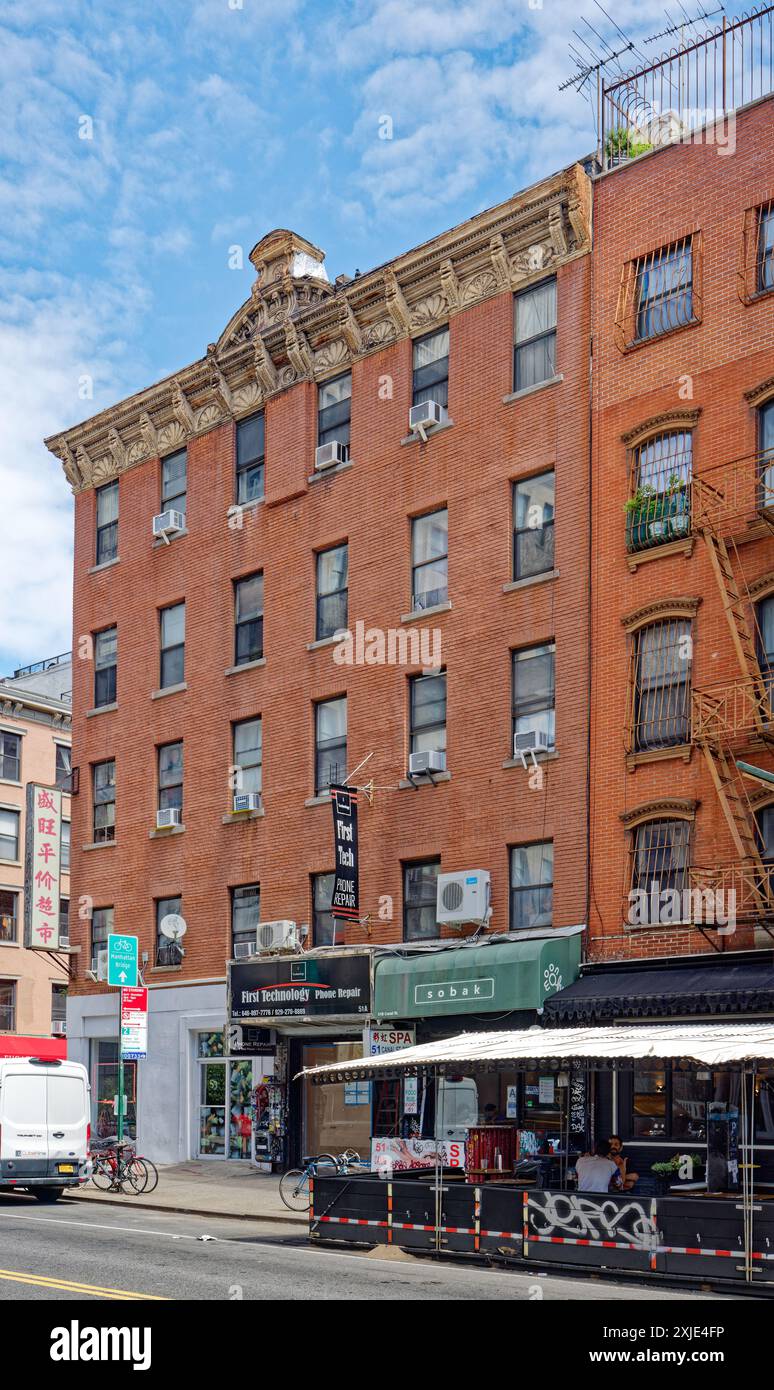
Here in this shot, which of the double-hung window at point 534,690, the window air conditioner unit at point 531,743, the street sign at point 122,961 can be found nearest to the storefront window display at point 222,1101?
the street sign at point 122,961

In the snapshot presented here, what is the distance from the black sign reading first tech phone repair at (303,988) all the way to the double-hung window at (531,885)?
3.32 meters

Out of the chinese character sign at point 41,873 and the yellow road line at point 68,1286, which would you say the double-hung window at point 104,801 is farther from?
the yellow road line at point 68,1286

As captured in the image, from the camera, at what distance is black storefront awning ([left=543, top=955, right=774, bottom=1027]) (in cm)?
2383

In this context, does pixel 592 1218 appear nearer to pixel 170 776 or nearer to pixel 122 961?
pixel 122 961

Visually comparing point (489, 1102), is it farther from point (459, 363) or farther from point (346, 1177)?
point (459, 363)

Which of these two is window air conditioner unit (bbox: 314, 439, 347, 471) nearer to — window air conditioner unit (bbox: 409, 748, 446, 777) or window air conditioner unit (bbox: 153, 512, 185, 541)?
window air conditioner unit (bbox: 153, 512, 185, 541)

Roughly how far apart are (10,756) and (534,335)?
35.5m

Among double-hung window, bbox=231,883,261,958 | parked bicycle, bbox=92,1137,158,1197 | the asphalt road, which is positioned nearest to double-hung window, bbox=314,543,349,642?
double-hung window, bbox=231,883,261,958

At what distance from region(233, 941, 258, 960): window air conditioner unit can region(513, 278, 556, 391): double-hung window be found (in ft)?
43.7

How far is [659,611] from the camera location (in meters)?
27.4

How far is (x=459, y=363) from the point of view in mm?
32312

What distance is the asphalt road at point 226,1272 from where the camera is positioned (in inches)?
602

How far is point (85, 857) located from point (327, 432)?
13.0 m
